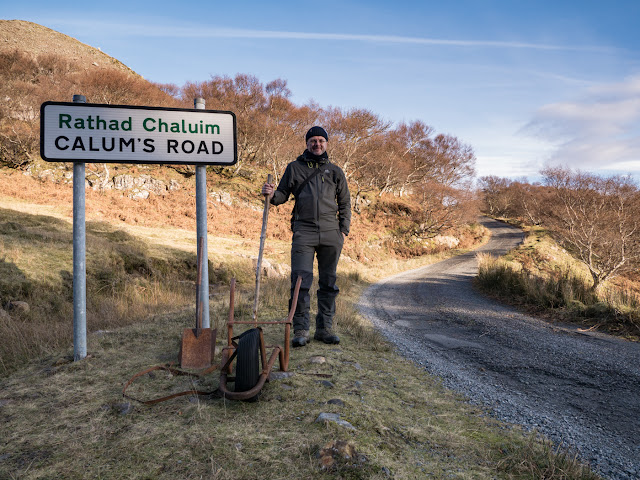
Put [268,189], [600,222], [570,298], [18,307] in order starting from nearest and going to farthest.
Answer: [268,189] → [18,307] → [570,298] → [600,222]

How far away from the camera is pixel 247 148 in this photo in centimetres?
3638

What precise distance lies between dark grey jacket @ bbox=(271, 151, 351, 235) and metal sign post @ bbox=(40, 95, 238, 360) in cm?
70

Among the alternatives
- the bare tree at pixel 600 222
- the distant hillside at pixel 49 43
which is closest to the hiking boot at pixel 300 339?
the bare tree at pixel 600 222

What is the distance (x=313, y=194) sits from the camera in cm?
411

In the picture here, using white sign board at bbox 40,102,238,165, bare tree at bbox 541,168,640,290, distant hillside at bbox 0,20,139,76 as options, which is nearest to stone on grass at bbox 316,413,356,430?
white sign board at bbox 40,102,238,165

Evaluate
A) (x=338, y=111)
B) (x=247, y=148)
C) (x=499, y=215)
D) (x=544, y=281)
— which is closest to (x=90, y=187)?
(x=247, y=148)

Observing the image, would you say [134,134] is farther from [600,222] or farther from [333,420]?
[600,222]

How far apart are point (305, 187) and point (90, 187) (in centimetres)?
2637

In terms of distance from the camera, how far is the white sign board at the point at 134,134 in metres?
3.34

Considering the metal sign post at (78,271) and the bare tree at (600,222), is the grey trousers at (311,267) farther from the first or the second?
the bare tree at (600,222)

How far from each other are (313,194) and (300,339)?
5.24ft

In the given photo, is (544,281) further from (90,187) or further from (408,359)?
(90,187)

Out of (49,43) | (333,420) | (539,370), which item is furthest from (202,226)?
(49,43)

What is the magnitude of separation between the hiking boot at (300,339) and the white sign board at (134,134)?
1992 mm
